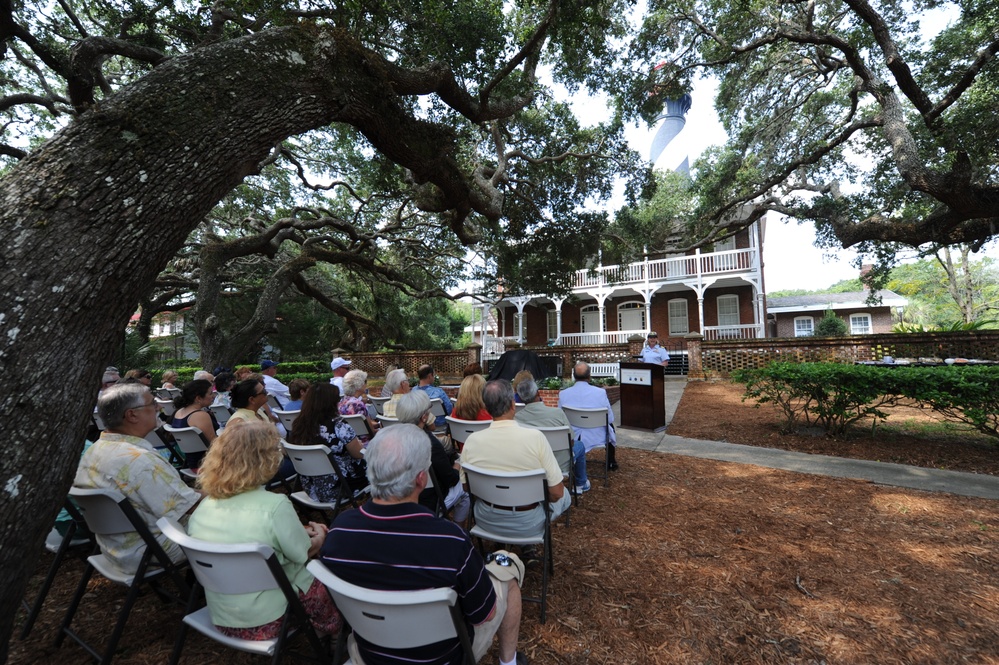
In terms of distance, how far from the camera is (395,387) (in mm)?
4766

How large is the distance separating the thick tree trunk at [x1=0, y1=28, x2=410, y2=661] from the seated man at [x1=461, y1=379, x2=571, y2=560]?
191 centimetres

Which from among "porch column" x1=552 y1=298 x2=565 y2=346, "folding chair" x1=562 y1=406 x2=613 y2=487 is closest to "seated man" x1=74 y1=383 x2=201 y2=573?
"folding chair" x1=562 y1=406 x2=613 y2=487

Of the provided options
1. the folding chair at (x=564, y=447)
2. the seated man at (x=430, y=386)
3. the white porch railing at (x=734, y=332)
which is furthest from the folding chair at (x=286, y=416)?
the white porch railing at (x=734, y=332)

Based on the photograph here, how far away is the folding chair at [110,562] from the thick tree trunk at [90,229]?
15.2 inches

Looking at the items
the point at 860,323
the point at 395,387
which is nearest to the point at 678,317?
the point at 860,323

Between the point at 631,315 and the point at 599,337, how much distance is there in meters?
2.56

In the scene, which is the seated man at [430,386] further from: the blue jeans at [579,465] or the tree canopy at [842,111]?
the tree canopy at [842,111]

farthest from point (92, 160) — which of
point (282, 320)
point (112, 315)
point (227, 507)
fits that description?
point (282, 320)

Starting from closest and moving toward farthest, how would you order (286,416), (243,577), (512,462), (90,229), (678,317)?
(243,577) → (90,229) → (512,462) → (286,416) → (678,317)

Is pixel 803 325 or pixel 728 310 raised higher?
pixel 728 310

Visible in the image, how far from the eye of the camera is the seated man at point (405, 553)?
1.39 meters

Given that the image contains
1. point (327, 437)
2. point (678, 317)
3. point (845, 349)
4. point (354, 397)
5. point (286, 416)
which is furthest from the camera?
point (678, 317)

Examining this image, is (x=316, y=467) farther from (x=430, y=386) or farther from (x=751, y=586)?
(x=751, y=586)

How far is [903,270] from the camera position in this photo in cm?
3406
